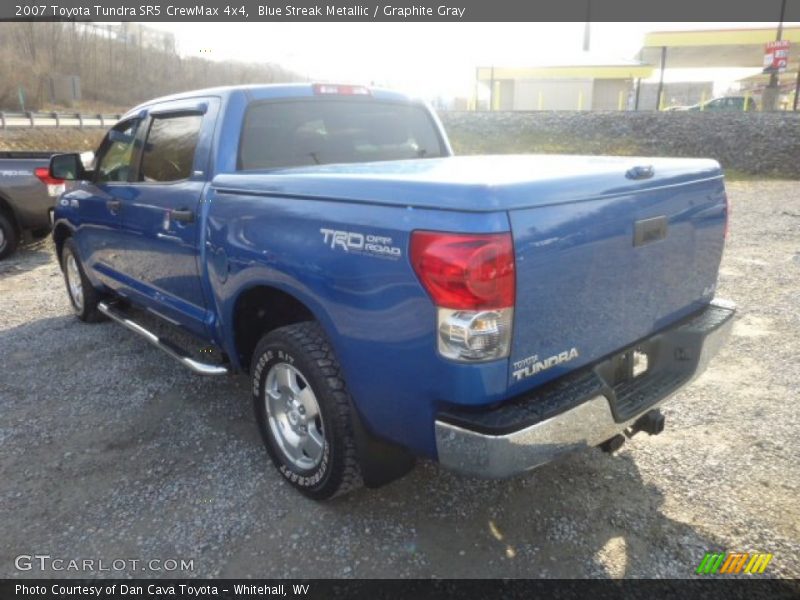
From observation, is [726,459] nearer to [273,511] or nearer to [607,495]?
[607,495]

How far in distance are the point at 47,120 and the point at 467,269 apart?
131 ft

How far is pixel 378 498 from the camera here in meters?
2.95

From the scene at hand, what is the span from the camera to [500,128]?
21.3m

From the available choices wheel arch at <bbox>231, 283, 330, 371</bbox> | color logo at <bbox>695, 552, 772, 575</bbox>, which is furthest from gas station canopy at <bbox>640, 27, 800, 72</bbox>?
color logo at <bbox>695, 552, 772, 575</bbox>

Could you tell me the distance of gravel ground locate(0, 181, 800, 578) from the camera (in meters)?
2.54

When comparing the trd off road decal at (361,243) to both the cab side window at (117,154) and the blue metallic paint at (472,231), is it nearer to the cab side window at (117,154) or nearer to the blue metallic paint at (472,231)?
the blue metallic paint at (472,231)

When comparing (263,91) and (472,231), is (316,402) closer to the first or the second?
(472,231)

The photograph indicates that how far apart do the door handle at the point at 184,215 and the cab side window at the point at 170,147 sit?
248 millimetres

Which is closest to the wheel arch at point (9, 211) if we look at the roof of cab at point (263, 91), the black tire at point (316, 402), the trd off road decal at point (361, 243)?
the roof of cab at point (263, 91)

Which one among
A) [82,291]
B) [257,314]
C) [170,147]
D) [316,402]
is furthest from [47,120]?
[316,402]

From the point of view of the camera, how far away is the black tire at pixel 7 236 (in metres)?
8.19

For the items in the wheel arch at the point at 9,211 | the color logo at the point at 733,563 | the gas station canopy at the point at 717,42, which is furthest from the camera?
the gas station canopy at the point at 717,42

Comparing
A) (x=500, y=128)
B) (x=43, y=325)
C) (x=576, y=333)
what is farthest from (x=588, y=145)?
(x=576, y=333)

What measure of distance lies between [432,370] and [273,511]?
1.31 metres
